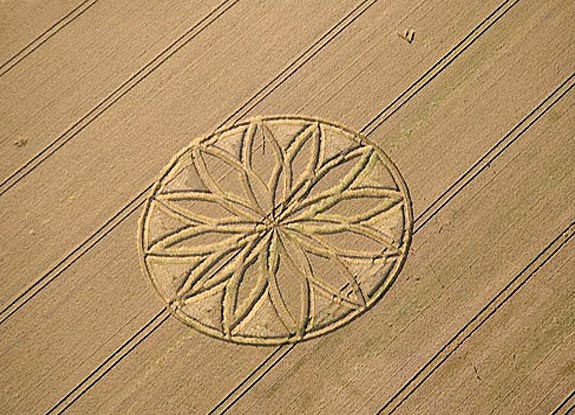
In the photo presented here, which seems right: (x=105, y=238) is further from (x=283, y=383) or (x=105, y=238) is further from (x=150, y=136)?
(x=283, y=383)

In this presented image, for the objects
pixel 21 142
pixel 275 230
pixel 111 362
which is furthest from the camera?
pixel 21 142

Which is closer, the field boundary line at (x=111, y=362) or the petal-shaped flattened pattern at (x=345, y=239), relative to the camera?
the field boundary line at (x=111, y=362)

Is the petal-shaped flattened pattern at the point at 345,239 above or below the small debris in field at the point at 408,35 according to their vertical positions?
below

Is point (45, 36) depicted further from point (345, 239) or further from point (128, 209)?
point (345, 239)

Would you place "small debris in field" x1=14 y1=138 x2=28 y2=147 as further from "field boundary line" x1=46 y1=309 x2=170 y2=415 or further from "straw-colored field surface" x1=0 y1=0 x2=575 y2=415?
"field boundary line" x1=46 y1=309 x2=170 y2=415

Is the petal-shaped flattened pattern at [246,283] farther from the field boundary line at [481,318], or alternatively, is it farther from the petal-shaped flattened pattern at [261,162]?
the field boundary line at [481,318]

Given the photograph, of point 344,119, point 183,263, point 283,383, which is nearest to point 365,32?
point 344,119

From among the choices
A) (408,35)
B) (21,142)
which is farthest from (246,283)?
Answer: (408,35)

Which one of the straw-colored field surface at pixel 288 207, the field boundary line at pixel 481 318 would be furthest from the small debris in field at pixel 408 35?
the field boundary line at pixel 481 318
